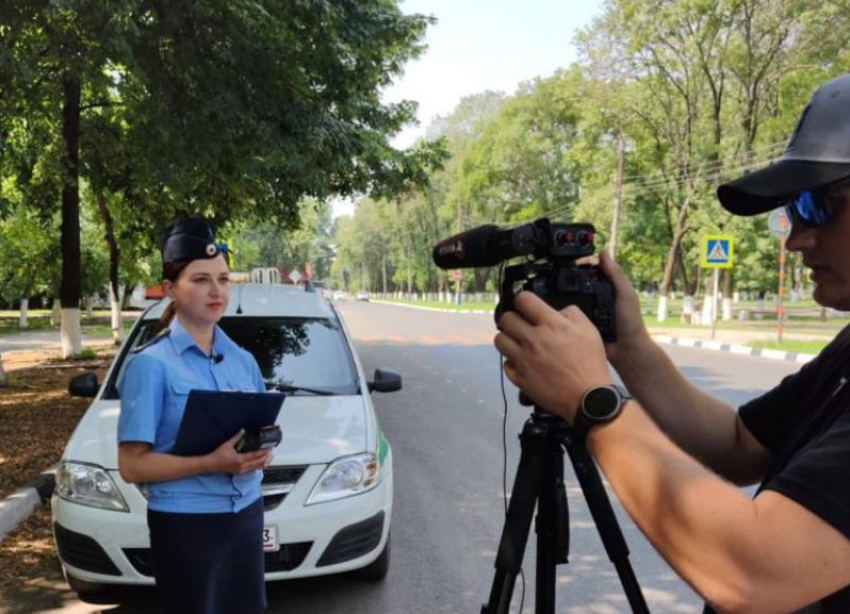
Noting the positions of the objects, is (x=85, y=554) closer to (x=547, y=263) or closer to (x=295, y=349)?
(x=295, y=349)

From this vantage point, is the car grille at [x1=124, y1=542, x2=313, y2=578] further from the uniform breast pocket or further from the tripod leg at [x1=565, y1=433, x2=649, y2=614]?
the tripod leg at [x1=565, y1=433, x2=649, y2=614]

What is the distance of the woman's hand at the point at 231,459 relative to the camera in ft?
7.34

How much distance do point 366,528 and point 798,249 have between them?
9.29ft

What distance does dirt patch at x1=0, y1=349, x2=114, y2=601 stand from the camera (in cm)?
410

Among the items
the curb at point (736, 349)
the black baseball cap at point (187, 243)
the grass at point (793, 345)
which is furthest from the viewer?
the grass at point (793, 345)

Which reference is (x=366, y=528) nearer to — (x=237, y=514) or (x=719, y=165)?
(x=237, y=514)

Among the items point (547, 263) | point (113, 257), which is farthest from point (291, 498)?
point (113, 257)

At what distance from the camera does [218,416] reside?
2164 millimetres

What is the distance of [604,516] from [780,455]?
0.48 m

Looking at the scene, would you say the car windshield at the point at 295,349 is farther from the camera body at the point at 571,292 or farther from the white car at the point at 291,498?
the camera body at the point at 571,292

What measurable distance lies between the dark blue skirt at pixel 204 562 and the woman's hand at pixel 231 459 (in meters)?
0.19

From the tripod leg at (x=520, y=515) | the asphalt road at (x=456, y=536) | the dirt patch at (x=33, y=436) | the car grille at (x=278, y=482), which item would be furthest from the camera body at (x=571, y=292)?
the dirt patch at (x=33, y=436)

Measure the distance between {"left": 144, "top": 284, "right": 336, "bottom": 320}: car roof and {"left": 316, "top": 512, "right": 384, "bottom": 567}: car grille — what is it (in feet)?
5.84

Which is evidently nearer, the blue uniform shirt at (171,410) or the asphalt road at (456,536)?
the blue uniform shirt at (171,410)
